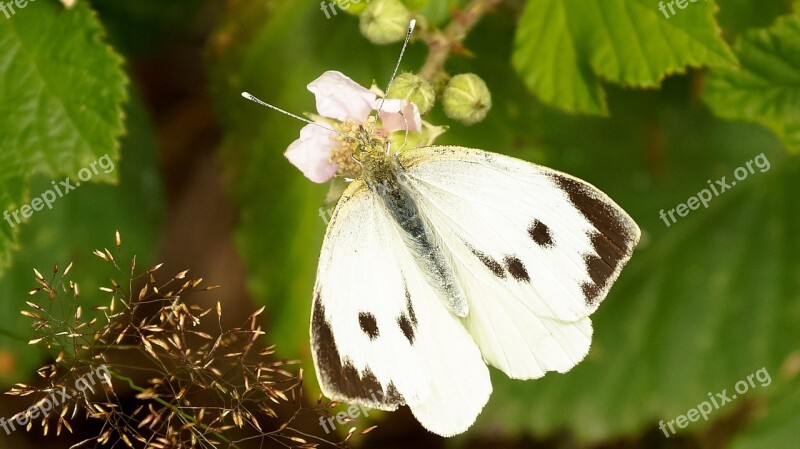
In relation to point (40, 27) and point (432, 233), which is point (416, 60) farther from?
point (40, 27)

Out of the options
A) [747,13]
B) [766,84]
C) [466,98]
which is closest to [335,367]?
[466,98]

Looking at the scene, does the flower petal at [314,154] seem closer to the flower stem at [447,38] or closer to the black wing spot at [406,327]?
the flower stem at [447,38]

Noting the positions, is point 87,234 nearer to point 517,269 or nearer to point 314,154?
point 314,154

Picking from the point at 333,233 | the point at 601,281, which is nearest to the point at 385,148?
the point at 333,233

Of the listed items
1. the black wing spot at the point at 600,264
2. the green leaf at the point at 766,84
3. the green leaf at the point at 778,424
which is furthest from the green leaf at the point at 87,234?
the green leaf at the point at 778,424

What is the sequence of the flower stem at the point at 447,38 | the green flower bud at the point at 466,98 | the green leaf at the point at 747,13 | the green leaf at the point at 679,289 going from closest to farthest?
the green flower bud at the point at 466,98 → the flower stem at the point at 447,38 → the green leaf at the point at 747,13 → the green leaf at the point at 679,289

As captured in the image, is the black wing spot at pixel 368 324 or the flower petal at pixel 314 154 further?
the flower petal at pixel 314 154

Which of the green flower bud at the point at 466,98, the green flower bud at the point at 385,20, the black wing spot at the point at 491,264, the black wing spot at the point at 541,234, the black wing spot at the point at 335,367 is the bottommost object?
the black wing spot at the point at 335,367
